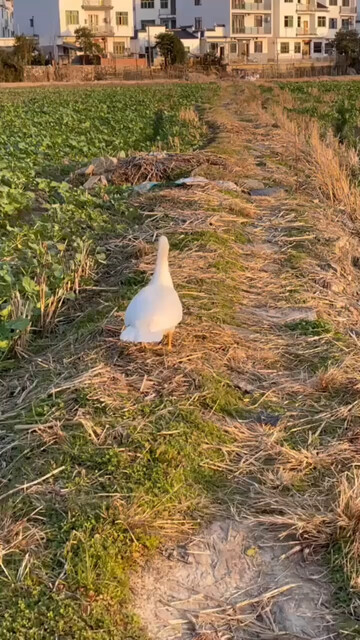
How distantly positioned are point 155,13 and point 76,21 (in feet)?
44.3

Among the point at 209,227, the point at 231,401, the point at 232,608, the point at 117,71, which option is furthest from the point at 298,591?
the point at 117,71

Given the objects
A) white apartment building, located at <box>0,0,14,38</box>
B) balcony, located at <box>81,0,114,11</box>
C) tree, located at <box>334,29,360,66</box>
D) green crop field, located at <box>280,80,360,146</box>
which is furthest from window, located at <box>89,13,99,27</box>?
green crop field, located at <box>280,80,360,146</box>

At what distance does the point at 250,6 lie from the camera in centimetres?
6969

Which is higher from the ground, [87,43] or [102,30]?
[102,30]

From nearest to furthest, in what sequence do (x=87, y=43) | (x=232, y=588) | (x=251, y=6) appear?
(x=232, y=588) < (x=87, y=43) < (x=251, y=6)

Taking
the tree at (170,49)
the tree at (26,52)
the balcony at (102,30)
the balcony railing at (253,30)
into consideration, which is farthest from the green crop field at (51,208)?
the balcony railing at (253,30)

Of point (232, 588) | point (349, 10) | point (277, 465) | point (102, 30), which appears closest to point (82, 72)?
point (102, 30)

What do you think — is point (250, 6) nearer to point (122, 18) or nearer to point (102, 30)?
point (122, 18)

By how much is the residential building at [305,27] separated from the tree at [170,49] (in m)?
14.2

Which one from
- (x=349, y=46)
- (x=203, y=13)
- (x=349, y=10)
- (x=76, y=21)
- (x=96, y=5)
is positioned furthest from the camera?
(x=349, y=10)

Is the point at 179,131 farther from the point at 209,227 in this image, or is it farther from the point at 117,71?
the point at 117,71

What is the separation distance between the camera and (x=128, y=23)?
67000mm

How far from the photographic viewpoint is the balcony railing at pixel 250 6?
69.7 m

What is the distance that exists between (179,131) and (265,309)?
11.8 meters
